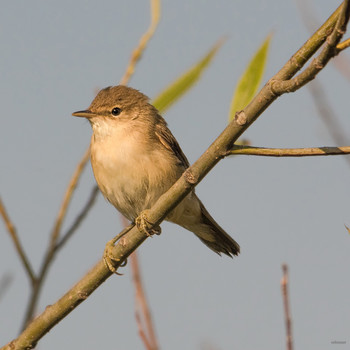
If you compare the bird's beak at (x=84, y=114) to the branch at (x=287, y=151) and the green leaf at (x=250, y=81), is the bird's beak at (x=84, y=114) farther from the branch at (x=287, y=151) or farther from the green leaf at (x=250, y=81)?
the branch at (x=287, y=151)

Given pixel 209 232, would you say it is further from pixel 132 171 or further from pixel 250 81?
pixel 250 81

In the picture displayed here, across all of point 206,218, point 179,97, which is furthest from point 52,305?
point 206,218

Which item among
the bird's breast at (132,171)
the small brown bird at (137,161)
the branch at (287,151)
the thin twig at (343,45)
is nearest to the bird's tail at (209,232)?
the small brown bird at (137,161)

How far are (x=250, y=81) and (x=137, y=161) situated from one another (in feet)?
7.34

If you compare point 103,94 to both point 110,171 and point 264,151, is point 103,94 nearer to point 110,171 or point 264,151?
point 110,171

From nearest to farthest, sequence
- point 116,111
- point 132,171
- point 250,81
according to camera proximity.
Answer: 1. point 250,81
2. point 132,171
3. point 116,111

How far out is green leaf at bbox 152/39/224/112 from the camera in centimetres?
276

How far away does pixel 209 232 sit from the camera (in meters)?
5.18

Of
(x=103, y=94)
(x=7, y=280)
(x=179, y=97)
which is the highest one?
(x=103, y=94)

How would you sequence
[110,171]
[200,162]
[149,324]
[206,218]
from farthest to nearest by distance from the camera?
[206,218], [110,171], [149,324], [200,162]

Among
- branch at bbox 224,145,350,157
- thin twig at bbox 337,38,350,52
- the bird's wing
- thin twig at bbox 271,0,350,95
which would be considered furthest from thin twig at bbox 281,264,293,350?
the bird's wing

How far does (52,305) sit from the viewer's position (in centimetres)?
273

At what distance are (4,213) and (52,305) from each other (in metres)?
0.53

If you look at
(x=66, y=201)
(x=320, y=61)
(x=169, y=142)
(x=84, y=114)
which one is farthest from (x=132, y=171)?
(x=320, y=61)
